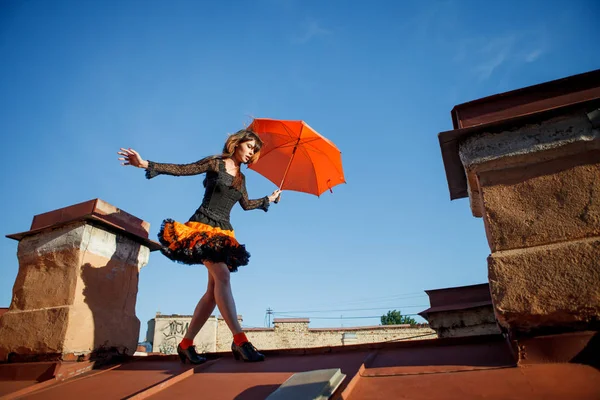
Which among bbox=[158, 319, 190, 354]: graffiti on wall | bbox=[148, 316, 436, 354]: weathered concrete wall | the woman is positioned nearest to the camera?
the woman

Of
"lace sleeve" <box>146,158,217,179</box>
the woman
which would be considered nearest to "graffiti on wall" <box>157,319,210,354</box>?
the woman

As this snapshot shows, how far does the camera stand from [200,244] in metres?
2.88

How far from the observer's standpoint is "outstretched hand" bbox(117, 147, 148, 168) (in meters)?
2.97

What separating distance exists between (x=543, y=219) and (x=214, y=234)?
84.7 inches

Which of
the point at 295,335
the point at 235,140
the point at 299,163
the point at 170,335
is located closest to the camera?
the point at 235,140

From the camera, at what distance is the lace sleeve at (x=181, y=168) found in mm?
3035

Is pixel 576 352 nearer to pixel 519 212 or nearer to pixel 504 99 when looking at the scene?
pixel 519 212

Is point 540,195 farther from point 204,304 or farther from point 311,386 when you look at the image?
point 204,304

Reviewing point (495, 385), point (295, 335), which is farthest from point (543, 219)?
point (295, 335)

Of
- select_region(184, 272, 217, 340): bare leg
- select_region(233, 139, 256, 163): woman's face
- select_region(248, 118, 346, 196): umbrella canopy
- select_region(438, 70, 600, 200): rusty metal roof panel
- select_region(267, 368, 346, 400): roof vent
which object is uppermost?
Answer: select_region(248, 118, 346, 196): umbrella canopy

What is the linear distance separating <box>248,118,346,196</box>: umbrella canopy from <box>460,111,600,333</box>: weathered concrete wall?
2315 mm

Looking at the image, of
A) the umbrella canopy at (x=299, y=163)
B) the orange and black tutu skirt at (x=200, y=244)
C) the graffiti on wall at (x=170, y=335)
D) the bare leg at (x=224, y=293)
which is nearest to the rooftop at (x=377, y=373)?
the bare leg at (x=224, y=293)

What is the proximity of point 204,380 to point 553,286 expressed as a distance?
6.24 feet

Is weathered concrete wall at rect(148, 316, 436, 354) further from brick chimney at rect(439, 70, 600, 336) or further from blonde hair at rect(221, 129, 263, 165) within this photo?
brick chimney at rect(439, 70, 600, 336)
